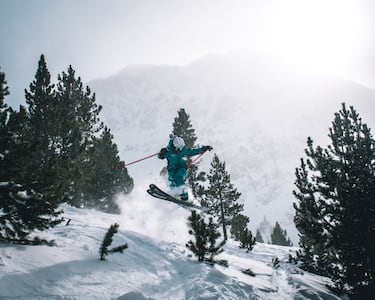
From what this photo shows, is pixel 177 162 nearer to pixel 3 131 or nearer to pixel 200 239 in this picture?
pixel 200 239

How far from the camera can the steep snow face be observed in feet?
16.3

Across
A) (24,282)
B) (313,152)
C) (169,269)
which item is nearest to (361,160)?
(313,152)

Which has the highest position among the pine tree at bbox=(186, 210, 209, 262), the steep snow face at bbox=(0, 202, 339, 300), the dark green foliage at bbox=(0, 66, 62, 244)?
the dark green foliage at bbox=(0, 66, 62, 244)

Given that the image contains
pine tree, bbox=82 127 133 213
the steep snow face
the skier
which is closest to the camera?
the steep snow face

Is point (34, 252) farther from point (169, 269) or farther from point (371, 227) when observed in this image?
point (371, 227)

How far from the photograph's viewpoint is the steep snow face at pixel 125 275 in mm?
4977

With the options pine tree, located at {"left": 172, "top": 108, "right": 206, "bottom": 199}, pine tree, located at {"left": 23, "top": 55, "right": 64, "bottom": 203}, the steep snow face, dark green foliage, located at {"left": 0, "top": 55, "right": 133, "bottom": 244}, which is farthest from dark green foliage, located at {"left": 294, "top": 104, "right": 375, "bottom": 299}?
pine tree, located at {"left": 23, "top": 55, "right": 64, "bottom": 203}

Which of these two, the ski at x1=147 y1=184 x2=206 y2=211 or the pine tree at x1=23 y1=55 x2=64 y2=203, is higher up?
the pine tree at x1=23 y1=55 x2=64 y2=203

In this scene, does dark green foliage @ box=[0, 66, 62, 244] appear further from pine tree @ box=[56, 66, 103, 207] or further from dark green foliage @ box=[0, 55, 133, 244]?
pine tree @ box=[56, 66, 103, 207]

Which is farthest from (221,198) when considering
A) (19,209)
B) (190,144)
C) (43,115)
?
(19,209)

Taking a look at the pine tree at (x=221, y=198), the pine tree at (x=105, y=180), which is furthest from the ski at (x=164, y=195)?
the pine tree at (x=105, y=180)

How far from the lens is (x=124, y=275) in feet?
21.2

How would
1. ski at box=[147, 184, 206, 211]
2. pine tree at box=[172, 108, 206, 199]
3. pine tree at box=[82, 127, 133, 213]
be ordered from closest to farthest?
ski at box=[147, 184, 206, 211] → pine tree at box=[172, 108, 206, 199] → pine tree at box=[82, 127, 133, 213]

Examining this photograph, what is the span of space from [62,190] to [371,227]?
950cm
